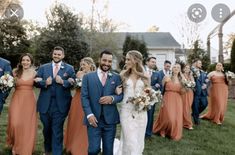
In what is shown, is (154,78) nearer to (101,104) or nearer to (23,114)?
(23,114)

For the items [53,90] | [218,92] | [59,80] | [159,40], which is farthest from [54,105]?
[159,40]

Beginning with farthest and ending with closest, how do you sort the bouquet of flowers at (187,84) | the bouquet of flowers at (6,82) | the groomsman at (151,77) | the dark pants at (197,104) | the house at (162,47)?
the house at (162,47) < the dark pants at (197,104) < the bouquet of flowers at (187,84) < the groomsman at (151,77) < the bouquet of flowers at (6,82)

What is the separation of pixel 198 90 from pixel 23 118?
6.73 meters

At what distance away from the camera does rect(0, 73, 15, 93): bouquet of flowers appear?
7.47m

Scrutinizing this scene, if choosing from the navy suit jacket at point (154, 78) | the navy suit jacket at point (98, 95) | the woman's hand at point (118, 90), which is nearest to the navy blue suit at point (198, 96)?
the navy suit jacket at point (154, 78)

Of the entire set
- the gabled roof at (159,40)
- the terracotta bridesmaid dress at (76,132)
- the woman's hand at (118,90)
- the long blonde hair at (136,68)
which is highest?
the gabled roof at (159,40)

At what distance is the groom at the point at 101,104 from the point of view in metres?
6.27

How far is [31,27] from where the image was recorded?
4222 cm

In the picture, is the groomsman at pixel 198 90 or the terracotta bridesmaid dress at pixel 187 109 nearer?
the terracotta bridesmaid dress at pixel 187 109

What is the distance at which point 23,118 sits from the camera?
781 centimetres

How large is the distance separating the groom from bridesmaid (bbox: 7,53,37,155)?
1.90 metres

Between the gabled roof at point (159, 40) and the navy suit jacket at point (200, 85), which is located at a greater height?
the gabled roof at point (159, 40)

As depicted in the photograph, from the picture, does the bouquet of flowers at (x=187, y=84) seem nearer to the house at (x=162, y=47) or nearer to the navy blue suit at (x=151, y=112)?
the navy blue suit at (x=151, y=112)

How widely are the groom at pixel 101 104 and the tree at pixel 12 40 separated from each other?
29738mm
